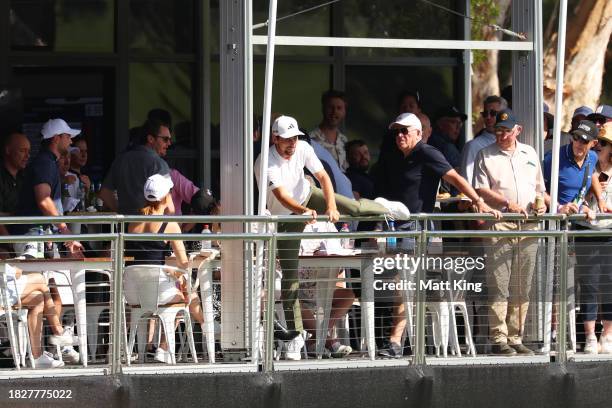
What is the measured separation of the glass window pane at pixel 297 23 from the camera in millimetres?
16641

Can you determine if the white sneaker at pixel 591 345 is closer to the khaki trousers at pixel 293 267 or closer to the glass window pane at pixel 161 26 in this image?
the khaki trousers at pixel 293 267

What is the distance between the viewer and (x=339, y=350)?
35.8ft

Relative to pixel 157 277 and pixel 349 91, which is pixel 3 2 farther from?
pixel 157 277

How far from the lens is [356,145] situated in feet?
46.6

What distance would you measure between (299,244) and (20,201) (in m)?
2.14

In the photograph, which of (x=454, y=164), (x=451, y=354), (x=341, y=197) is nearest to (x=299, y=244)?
(x=341, y=197)

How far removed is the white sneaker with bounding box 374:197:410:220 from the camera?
→ 35.4 feet

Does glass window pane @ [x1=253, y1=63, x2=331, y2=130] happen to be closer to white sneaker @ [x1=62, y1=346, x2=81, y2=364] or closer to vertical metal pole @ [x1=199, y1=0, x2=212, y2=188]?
vertical metal pole @ [x1=199, y1=0, x2=212, y2=188]

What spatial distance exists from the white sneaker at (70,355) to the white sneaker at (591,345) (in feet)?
11.9

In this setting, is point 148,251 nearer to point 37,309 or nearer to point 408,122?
point 37,309

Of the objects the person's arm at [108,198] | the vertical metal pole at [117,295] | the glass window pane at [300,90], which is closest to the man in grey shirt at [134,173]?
the person's arm at [108,198]

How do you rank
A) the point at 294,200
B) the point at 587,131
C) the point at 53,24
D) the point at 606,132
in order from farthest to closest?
the point at 53,24, the point at 606,132, the point at 587,131, the point at 294,200

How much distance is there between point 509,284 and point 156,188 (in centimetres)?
256
